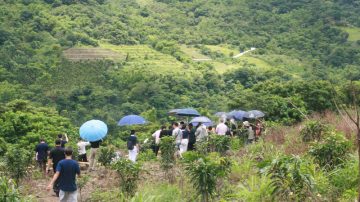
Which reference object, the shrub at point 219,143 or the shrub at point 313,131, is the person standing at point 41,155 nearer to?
the shrub at point 219,143

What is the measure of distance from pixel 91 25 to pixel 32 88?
3472cm

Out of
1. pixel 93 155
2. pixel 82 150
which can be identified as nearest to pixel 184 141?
pixel 93 155

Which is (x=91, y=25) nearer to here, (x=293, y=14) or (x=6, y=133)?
(x=293, y=14)

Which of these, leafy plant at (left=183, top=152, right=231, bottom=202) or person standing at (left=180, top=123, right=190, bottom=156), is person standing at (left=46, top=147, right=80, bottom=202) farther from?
person standing at (left=180, top=123, right=190, bottom=156)

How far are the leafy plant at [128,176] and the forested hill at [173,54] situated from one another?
468 inches

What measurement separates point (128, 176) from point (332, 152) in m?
3.48

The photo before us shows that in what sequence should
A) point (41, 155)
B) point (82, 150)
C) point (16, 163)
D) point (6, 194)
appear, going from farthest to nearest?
point (82, 150)
point (41, 155)
point (16, 163)
point (6, 194)

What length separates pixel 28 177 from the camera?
11.4 meters

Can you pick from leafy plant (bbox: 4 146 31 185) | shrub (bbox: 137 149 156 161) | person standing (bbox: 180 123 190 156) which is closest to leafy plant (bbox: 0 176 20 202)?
leafy plant (bbox: 4 146 31 185)

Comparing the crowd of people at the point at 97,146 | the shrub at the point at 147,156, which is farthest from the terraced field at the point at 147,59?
the shrub at the point at 147,156

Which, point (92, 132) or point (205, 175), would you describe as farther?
point (92, 132)

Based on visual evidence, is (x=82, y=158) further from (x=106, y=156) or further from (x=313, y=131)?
(x=313, y=131)

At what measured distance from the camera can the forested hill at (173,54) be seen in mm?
45156

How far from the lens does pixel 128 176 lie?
8977 millimetres
